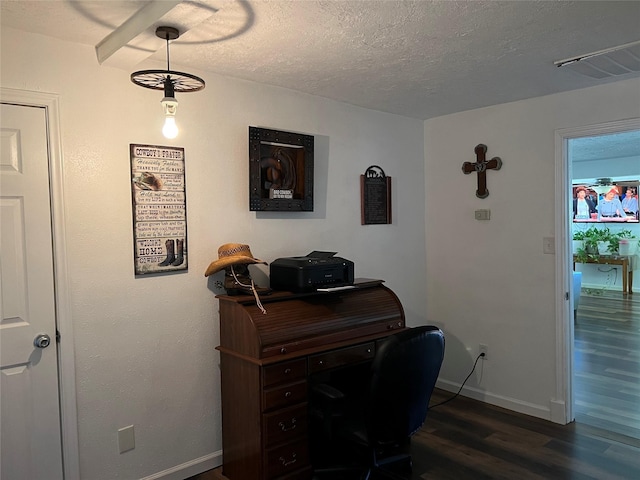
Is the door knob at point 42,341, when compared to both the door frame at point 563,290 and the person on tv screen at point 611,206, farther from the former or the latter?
the person on tv screen at point 611,206

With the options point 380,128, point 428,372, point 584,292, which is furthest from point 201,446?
point 584,292

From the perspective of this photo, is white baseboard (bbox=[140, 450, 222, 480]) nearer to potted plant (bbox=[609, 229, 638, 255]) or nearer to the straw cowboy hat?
the straw cowboy hat

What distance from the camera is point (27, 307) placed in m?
2.29

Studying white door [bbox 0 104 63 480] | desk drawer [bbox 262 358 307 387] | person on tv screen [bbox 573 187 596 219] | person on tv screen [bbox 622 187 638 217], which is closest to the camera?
white door [bbox 0 104 63 480]

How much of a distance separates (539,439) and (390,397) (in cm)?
155

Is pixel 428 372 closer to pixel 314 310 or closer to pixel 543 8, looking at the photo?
pixel 314 310

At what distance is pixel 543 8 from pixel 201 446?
2.88 metres

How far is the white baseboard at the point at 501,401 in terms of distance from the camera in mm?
3574

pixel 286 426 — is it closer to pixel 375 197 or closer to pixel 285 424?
pixel 285 424

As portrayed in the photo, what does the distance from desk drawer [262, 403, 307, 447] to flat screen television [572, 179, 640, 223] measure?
Result: 25.1 feet

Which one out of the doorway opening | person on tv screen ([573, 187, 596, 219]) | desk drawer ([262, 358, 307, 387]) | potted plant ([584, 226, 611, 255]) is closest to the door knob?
desk drawer ([262, 358, 307, 387])

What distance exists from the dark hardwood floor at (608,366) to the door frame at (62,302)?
3.32 meters

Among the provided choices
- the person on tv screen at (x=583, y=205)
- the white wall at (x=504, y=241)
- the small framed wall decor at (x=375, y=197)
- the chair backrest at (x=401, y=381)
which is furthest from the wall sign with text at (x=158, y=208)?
the person on tv screen at (x=583, y=205)

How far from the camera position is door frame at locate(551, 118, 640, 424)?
3.44m
